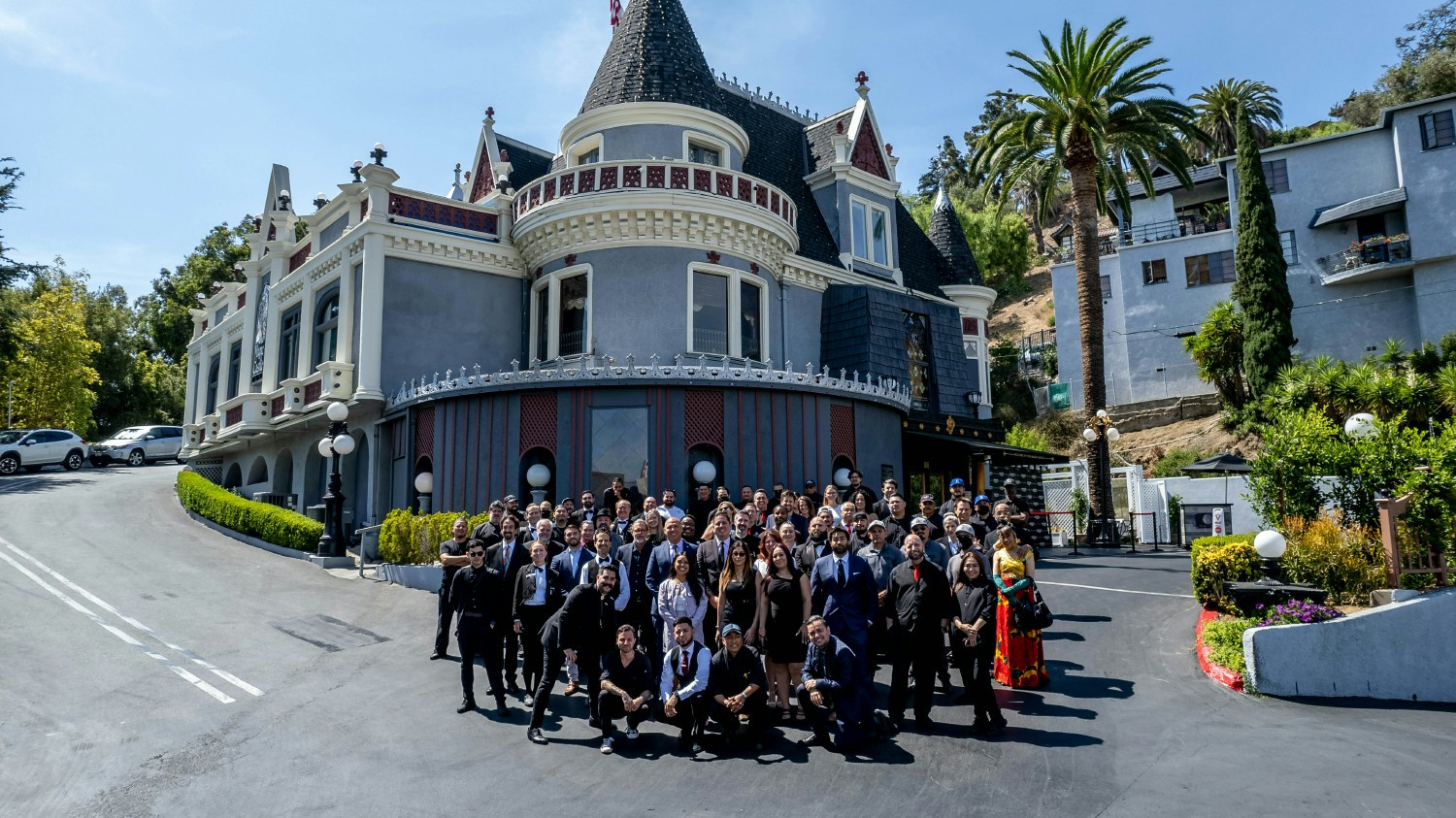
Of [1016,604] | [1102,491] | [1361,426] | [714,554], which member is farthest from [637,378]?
[1102,491]

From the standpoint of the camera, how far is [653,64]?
2300 cm

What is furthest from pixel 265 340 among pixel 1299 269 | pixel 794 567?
pixel 1299 269

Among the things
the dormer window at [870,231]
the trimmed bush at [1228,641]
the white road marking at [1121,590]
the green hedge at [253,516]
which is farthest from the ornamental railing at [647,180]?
the trimmed bush at [1228,641]

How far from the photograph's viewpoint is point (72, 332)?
47.4m

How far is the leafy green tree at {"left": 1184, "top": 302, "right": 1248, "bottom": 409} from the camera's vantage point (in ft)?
128

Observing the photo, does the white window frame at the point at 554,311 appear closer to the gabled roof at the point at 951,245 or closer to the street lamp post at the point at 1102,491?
the street lamp post at the point at 1102,491

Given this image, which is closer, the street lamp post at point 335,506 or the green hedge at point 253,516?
the street lamp post at point 335,506

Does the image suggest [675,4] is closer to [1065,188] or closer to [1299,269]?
[1299,269]

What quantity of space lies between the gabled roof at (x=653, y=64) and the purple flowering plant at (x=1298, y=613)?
17.6 meters

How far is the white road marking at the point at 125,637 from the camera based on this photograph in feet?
32.9

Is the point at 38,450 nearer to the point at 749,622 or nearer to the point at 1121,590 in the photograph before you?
the point at 749,622

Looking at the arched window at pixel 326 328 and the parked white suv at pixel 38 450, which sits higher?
the arched window at pixel 326 328

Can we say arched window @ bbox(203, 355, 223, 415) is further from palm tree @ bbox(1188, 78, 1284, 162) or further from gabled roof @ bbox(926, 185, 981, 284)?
palm tree @ bbox(1188, 78, 1284, 162)

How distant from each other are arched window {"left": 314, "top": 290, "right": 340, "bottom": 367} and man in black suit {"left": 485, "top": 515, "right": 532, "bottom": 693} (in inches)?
582
